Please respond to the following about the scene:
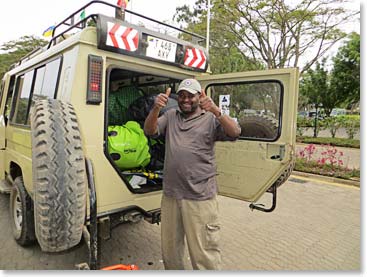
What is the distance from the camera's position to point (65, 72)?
254 centimetres

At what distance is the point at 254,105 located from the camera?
3.40 metres

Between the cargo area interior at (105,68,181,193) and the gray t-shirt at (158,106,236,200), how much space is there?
0.59 metres

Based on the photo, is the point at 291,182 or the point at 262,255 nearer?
the point at 262,255

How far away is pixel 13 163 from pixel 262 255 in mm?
3263

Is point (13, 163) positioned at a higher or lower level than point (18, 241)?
higher

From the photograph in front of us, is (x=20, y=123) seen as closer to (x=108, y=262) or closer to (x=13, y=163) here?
(x=13, y=163)

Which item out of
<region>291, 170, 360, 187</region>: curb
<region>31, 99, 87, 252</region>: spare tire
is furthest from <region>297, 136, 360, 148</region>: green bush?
<region>31, 99, 87, 252</region>: spare tire

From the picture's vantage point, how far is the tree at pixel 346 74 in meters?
19.1

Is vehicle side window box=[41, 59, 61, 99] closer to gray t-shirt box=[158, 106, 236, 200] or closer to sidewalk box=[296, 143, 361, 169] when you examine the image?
gray t-shirt box=[158, 106, 236, 200]

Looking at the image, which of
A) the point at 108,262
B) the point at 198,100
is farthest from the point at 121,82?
the point at 108,262

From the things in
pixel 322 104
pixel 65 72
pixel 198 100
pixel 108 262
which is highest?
pixel 322 104

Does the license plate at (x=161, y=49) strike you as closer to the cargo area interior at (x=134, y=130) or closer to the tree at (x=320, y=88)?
the cargo area interior at (x=134, y=130)

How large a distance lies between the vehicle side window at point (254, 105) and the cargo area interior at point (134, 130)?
0.64 m

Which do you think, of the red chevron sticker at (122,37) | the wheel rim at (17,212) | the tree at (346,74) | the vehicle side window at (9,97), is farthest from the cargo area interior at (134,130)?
the tree at (346,74)
